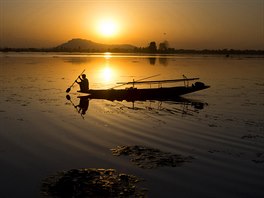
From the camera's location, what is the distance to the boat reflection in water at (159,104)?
2393 cm

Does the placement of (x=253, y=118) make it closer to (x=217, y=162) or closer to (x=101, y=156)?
(x=217, y=162)

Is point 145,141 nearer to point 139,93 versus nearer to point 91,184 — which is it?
point 91,184

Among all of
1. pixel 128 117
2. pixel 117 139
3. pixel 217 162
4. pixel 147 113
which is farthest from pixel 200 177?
pixel 147 113

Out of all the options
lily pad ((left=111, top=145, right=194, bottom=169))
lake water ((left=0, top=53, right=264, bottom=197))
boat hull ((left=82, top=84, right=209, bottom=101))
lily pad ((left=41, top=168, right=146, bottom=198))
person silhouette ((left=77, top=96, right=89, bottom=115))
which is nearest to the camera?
lily pad ((left=41, top=168, right=146, bottom=198))

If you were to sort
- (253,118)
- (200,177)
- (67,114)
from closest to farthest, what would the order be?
(200,177) → (253,118) → (67,114)

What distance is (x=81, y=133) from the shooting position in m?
16.8

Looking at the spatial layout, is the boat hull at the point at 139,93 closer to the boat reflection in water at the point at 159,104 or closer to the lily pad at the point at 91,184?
the boat reflection in water at the point at 159,104

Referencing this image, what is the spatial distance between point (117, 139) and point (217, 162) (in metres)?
5.08

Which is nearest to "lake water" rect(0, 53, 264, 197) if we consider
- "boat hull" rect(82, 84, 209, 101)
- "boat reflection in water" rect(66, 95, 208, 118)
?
"boat reflection in water" rect(66, 95, 208, 118)

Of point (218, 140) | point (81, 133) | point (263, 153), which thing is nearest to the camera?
point (263, 153)

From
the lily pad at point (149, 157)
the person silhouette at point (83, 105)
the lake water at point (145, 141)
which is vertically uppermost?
the lily pad at point (149, 157)

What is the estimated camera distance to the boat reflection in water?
23.9 metres

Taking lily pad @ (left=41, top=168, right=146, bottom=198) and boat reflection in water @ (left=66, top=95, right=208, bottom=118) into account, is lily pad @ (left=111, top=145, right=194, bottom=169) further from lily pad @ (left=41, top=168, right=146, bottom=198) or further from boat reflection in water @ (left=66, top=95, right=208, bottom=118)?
boat reflection in water @ (left=66, top=95, right=208, bottom=118)

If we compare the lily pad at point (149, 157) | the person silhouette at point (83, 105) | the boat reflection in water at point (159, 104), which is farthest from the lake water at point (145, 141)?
the person silhouette at point (83, 105)
